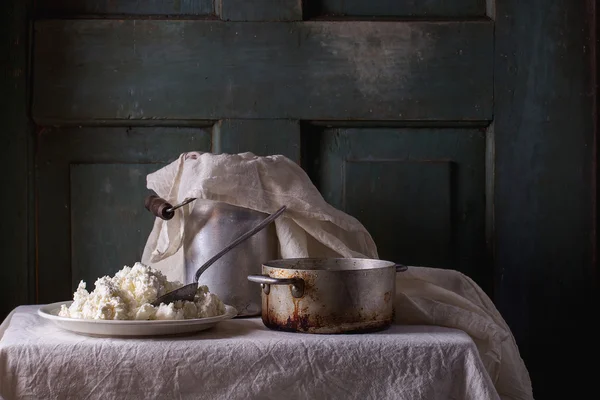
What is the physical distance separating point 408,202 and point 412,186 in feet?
0.12

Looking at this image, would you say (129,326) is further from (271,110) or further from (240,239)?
(271,110)

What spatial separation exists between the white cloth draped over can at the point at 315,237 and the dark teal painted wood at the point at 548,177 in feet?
1.30

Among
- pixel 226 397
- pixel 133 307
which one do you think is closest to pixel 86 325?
pixel 133 307

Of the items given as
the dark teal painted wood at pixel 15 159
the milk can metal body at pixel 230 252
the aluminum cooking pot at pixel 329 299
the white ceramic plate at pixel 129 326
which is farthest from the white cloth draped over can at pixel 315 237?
the dark teal painted wood at pixel 15 159

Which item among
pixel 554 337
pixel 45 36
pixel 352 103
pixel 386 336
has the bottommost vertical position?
pixel 554 337

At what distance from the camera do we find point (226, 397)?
3.40 feet

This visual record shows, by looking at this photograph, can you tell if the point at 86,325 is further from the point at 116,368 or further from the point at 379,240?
the point at 379,240

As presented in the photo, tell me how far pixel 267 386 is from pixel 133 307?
22 cm

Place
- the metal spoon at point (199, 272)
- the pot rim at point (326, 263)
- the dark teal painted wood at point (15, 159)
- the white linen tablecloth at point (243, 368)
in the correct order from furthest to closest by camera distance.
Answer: the dark teal painted wood at point (15, 159) < the pot rim at point (326, 263) < the metal spoon at point (199, 272) < the white linen tablecloth at point (243, 368)

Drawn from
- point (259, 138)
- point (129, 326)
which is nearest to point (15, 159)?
point (259, 138)

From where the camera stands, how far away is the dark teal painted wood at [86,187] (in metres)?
1.67

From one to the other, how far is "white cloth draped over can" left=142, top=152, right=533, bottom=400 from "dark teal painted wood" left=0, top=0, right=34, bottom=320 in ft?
1.28

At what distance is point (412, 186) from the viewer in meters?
1.70

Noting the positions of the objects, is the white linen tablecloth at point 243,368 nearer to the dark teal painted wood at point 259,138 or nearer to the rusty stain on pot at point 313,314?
the rusty stain on pot at point 313,314
